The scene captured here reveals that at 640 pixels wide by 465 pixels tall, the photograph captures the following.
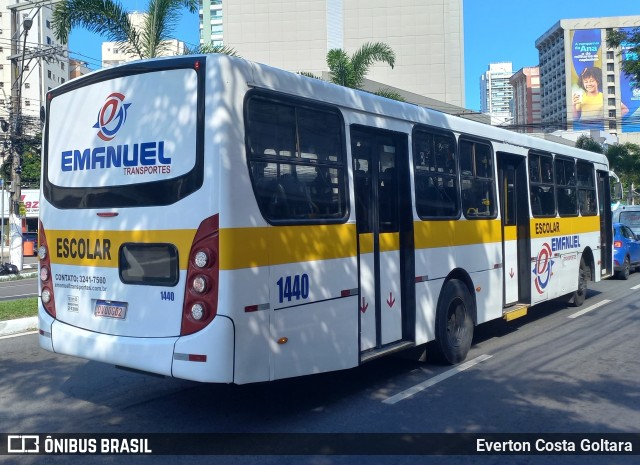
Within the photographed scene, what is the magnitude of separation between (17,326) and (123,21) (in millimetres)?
9563

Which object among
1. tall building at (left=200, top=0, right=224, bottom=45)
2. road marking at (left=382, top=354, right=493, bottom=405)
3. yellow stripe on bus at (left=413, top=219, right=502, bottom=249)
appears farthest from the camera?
tall building at (left=200, top=0, right=224, bottom=45)

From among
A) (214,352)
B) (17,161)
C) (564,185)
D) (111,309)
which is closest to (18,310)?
(111,309)

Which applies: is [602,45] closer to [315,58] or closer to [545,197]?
[315,58]

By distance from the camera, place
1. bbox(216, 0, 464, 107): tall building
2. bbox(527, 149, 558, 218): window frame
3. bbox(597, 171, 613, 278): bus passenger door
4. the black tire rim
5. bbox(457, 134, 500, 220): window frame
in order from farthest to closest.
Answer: bbox(216, 0, 464, 107): tall building → bbox(597, 171, 613, 278): bus passenger door → bbox(527, 149, 558, 218): window frame → bbox(457, 134, 500, 220): window frame → the black tire rim

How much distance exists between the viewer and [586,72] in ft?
439

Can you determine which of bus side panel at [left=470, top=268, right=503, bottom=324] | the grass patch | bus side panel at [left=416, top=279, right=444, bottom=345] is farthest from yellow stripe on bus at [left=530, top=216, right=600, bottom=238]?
the grass patch

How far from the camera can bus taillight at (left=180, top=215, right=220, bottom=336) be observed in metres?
4.89

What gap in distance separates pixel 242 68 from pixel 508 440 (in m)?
3.81

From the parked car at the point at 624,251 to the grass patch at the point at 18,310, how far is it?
47.4 ft

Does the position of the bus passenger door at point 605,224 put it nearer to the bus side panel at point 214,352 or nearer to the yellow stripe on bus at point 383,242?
the yellow stripe on bus at point 383,242

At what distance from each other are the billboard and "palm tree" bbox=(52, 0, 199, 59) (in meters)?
130

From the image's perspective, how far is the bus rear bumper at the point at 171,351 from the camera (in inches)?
190

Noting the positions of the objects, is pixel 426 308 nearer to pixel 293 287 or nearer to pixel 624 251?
pixel 293 287

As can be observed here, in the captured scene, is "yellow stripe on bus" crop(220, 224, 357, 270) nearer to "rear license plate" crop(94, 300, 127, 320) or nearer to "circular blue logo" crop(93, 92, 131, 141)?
"rear license plate" crop(94, 300, 127, 320)
